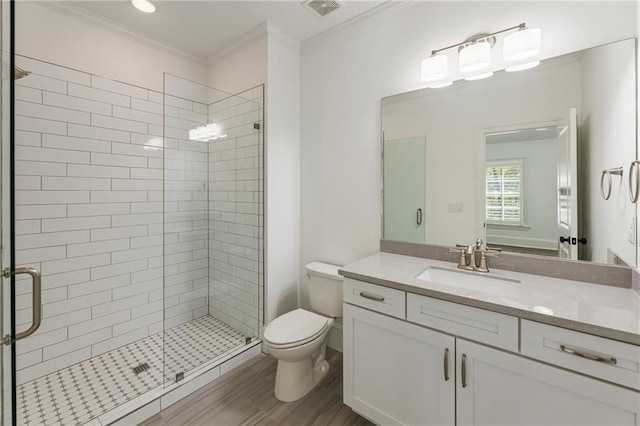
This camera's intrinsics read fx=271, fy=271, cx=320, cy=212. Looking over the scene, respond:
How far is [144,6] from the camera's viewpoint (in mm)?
1914

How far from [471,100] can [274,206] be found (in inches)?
62.0

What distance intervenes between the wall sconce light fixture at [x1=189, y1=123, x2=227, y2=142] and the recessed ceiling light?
0.85m

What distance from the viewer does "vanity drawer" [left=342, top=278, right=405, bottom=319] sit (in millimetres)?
1328

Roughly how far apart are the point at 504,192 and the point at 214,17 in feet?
7.75

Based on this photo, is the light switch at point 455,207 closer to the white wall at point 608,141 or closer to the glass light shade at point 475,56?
the white wall at point 608,141

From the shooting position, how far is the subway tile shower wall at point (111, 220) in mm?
1840

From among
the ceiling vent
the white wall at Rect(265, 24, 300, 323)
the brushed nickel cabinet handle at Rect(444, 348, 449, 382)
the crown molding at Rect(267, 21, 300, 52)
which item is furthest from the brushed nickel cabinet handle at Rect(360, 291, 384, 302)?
the crown molding at Rect(267, 21, 300, 52)

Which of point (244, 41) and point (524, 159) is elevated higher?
point (244, 41)

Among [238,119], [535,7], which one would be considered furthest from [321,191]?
[535,7]

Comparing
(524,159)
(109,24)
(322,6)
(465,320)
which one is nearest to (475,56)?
(524,159)

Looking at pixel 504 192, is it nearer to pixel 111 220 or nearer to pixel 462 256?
pixel 462 256

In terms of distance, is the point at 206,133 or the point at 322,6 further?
the point at 206,133

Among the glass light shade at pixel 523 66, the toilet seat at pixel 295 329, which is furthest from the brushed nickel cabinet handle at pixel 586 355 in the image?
the glass light shade at pixel 523 66

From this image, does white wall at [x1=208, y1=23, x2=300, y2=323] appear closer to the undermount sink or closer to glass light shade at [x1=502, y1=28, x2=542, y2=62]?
the undermount sink
